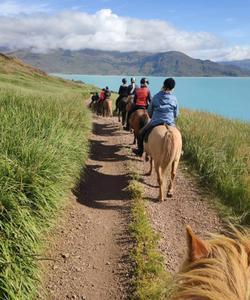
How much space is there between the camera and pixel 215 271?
1595 millimetres

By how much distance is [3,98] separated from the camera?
37.7ft

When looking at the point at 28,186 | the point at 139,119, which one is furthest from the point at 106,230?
the point at 139,119

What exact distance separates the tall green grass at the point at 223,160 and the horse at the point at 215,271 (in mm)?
6117

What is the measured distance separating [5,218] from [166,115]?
16.3ft

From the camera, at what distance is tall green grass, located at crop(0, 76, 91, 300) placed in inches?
180

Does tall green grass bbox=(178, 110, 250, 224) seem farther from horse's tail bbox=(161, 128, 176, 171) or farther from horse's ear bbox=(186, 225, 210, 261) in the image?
horse's ear bbox=(186, 225, 210, 261)

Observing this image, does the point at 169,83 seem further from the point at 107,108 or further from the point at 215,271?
the point at 107,108

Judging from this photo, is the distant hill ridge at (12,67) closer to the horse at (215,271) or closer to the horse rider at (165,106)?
the horse rider at (165,106)

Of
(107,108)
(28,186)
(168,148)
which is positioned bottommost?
(107,108)

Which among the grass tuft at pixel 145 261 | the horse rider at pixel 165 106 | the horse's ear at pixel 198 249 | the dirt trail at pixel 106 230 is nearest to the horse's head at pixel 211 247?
the horse's ear at pixel 198 249

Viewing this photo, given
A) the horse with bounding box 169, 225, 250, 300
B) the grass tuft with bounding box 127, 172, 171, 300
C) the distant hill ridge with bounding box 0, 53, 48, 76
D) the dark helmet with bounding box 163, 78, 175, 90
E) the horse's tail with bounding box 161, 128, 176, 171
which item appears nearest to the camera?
the horse with bounding box 169, 225, 250, 300

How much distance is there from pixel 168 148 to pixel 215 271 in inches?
268

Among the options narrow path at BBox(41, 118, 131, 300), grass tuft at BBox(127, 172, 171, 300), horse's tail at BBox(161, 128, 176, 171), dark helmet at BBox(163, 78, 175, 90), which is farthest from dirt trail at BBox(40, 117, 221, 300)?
dark helmet at BBox(163, 78, 175, 90)

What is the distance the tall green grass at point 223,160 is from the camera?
8.51 meters
